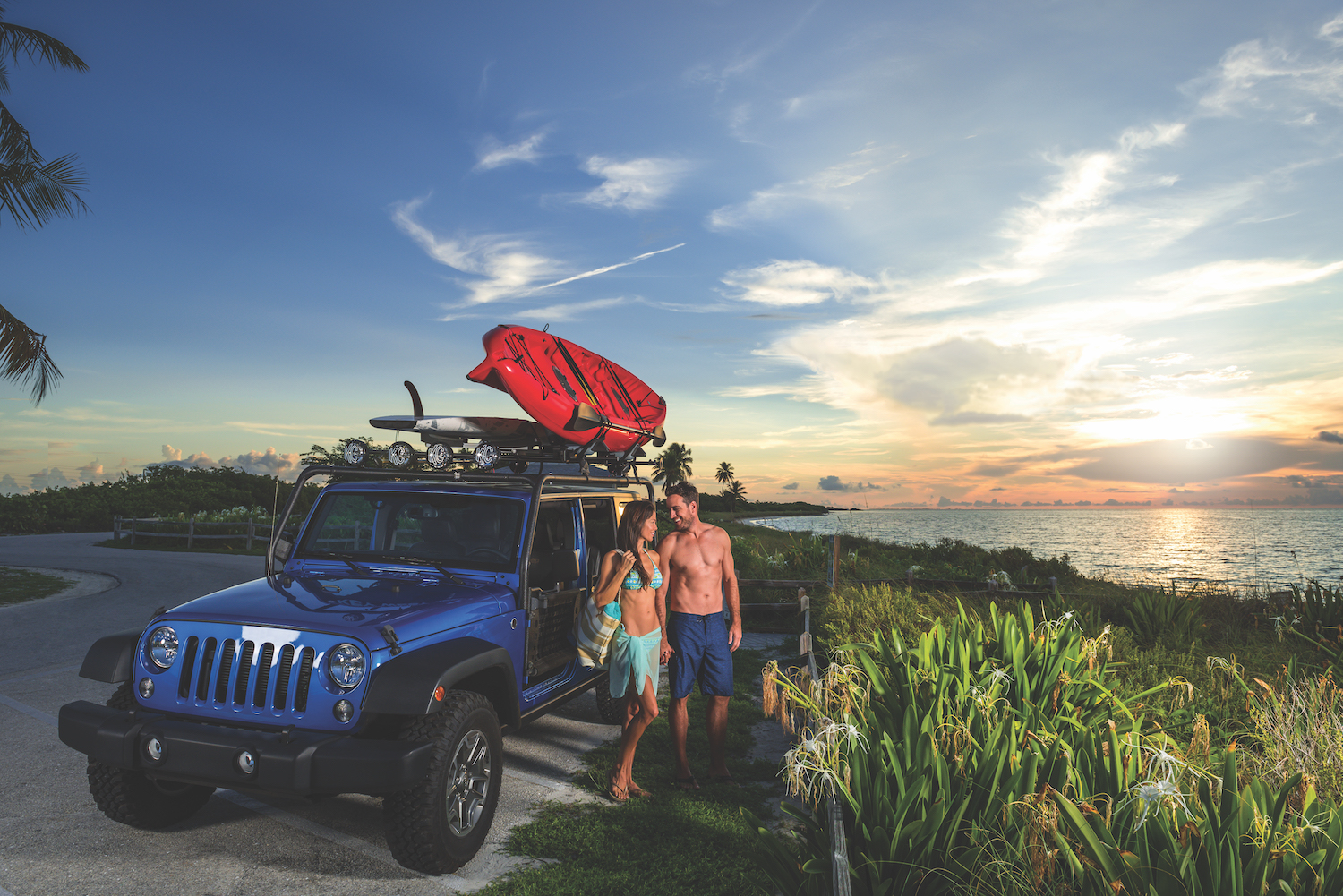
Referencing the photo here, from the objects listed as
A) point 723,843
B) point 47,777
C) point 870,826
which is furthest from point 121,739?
point 870,826

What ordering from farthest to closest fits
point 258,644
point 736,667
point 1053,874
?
point 736,667, point 258,644, point 1053,874

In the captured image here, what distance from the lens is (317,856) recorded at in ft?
13.6

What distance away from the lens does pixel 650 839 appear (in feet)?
14.4

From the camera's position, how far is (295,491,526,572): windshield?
5258 mm

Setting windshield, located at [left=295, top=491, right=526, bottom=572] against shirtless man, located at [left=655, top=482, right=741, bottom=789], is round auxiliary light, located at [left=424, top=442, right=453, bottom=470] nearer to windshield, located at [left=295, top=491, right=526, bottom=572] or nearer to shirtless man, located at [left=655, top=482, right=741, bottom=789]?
windshield, located at [left=295, top=491, right=526, bottom=572]

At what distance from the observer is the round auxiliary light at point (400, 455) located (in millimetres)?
5442

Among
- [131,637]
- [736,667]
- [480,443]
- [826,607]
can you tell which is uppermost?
[480,443]

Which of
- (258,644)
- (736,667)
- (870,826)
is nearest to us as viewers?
(870,826)

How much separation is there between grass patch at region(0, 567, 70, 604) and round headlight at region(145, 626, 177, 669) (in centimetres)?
1388

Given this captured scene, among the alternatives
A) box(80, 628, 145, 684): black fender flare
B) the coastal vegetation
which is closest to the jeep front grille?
box(80, 628, 145, 684): black fender flare

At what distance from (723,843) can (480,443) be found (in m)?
3.01

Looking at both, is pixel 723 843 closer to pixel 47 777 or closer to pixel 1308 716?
pixel 1308 716

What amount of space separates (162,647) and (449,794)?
1786mm

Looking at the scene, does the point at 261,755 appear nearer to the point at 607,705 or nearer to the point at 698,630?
the point at 698,630
